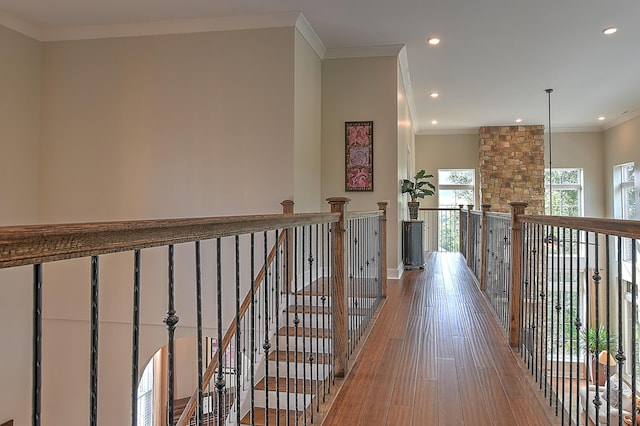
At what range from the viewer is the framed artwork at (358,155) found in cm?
573

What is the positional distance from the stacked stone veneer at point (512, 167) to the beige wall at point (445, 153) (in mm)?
456

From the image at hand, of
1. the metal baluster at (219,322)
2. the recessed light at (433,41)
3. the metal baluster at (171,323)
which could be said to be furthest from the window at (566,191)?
the metal baluster at (171,323)

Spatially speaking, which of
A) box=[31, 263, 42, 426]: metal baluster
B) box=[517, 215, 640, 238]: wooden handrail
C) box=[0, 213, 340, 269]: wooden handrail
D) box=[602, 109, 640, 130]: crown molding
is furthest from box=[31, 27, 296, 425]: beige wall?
box=[602, 109, 640, 130]: crown molding

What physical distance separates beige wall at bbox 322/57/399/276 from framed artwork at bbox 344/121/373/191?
0.06 metres

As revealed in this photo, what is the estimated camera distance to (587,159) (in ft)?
35.1

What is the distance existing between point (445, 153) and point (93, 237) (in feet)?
36.1

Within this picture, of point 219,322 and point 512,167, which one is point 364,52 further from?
point 512,167

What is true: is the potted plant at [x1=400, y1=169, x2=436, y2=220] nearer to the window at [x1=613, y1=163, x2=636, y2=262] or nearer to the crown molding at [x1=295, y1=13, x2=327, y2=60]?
the crown molding at [x1=295, y1=13, x2=327, y2=60]

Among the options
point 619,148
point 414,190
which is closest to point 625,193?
point 619,148

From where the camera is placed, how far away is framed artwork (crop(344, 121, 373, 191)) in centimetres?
573

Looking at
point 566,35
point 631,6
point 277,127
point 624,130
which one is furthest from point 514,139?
point 277,127

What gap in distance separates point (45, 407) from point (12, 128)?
10.5 ft

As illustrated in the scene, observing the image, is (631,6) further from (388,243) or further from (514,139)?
(514,139)

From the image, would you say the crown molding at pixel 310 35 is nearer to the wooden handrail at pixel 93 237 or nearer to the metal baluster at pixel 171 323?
the wooden handrail at pixel 93 237
